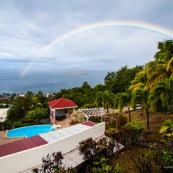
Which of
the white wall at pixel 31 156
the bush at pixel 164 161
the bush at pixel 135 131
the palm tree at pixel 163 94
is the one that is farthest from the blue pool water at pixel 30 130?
the bush at pixel 164 161

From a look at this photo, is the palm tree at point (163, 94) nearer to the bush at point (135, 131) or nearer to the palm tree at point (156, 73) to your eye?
the bush at point (135, 131)

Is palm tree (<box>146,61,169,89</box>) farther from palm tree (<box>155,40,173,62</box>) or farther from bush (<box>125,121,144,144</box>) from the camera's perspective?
bush (<box>125,121,144,144</box>)

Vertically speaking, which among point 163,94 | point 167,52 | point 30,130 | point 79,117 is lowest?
point 30,130

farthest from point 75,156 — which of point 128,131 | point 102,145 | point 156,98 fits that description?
point 156,98

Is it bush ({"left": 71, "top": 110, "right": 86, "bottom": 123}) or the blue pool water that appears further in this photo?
the blue pool water

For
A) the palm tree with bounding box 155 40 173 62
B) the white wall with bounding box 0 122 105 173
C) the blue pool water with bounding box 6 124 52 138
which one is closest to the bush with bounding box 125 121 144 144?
the white wall with bounding box 0 122 105 173

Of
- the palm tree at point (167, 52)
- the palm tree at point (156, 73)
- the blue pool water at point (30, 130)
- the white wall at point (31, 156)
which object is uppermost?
the palm tree at point (167, 52)

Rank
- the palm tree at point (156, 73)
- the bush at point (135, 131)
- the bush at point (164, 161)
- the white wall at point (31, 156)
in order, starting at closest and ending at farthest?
the bush at point (164, 161), the white wall at point (31, 156), the bush at point (135, 131), the palm tree at point (156, 73)

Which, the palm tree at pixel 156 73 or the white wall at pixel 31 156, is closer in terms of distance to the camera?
the white wall at pixel 31 156

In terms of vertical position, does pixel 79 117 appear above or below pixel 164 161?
above

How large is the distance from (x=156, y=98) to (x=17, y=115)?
16.3 m

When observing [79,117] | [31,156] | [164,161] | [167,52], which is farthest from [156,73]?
[31,156]

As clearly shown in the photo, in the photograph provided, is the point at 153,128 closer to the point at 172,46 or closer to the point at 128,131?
the point at 128,131

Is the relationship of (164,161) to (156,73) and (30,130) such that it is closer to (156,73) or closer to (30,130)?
(156,73)
